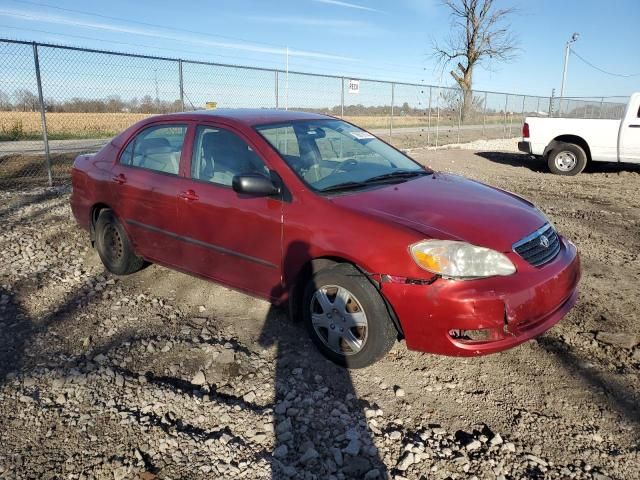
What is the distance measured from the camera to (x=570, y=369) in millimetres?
3252

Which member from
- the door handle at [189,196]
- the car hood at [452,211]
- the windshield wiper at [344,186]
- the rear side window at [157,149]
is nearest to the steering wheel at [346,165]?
the windshield wiper at [344,186]

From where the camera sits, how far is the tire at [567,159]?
11.8m

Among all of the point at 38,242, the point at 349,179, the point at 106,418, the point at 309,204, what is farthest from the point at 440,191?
the point at 38,242

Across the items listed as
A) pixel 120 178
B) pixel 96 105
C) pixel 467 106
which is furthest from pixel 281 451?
pixel 467 106

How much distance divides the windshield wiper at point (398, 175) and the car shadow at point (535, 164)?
9945mm

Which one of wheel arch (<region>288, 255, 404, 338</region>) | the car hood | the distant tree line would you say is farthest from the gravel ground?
the distant tree line

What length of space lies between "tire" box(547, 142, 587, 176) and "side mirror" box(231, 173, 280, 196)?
10748mm

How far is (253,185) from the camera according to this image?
10.9ft

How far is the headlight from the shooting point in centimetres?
287

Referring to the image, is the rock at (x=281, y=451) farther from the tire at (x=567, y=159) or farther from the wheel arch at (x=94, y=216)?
the tire at (x=567, y=159)

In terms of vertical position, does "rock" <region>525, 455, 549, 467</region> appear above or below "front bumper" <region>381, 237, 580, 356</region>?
below

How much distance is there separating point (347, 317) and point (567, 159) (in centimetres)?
1089

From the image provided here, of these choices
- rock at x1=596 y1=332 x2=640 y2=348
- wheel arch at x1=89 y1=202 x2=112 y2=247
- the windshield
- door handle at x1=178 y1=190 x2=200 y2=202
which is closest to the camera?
rock at x1=596 y1=332 x2=640 y2=348

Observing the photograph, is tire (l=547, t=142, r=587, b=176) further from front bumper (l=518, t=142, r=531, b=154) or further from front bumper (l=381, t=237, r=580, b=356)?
front bumper (l=381, t=237, r=580, b=356)
